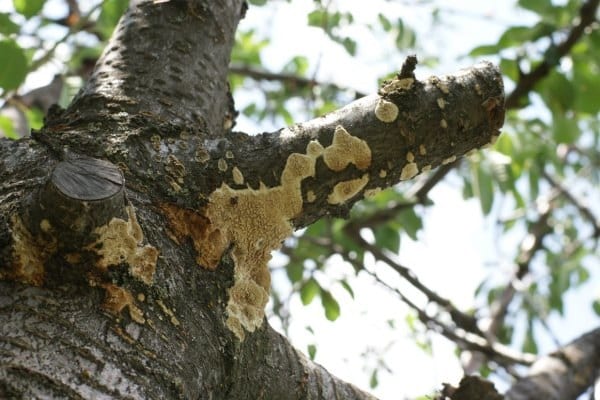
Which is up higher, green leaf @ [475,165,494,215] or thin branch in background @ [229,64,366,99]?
thin branch in background @ [229,64,366,99]

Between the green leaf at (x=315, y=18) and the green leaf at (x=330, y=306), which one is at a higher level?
the green leaf at (x=315, y=18)

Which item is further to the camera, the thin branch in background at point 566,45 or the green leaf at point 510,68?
the green leaf at point 510,68

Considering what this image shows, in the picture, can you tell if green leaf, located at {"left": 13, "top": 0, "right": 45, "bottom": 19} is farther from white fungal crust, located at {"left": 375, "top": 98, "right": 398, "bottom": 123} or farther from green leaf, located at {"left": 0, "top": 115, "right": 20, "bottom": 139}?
white fungal crust, located at {"left": 375, "top": 98, "right": 398, "bottom": 123}

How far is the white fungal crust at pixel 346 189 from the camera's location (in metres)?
0.97

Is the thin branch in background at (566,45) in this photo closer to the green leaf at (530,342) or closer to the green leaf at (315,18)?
the green leaf at (315,18)

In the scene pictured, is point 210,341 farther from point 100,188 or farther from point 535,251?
point 535,251

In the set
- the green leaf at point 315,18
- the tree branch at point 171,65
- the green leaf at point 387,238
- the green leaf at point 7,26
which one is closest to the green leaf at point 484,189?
the green leaf at point 387,238

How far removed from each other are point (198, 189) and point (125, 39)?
17.3 inches

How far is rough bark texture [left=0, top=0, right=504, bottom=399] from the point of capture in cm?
71

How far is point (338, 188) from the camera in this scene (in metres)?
0.97

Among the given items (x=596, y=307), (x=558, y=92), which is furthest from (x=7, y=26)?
(x=596, y=307)

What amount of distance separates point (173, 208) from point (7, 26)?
102cm

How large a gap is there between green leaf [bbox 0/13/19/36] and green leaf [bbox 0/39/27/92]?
23 centimetres

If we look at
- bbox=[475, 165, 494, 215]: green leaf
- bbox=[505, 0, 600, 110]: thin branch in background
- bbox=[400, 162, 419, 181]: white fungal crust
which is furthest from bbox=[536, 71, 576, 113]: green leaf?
bbox=[400, 162, 419, 181]: white fungal crust
